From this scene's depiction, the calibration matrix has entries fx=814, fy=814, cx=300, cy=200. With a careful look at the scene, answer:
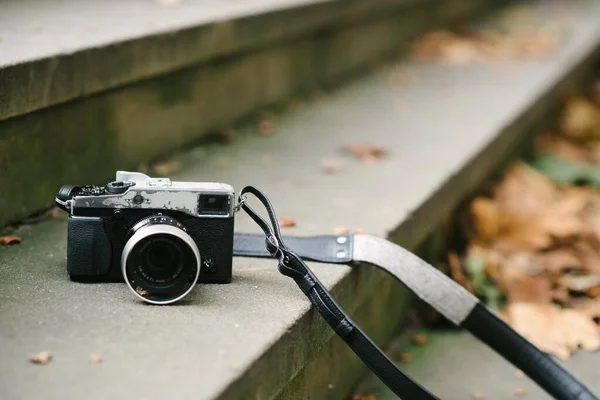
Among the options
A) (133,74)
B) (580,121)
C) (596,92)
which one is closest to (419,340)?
(133,74)

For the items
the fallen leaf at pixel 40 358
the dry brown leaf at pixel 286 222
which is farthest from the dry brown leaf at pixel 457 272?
the fallen leaf at pixel 40 358

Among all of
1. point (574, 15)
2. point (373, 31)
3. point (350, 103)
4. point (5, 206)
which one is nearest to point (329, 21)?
point (350, 103)

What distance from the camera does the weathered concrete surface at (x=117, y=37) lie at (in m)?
1.64

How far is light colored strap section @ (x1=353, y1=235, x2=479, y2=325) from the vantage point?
1.47 meters

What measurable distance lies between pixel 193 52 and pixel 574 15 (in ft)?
11.5

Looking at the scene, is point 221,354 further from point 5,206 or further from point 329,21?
point 329,21

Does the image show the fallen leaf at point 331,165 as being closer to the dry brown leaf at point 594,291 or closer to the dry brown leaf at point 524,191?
the dry brown leaf at point 524,191

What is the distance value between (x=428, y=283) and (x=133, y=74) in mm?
904

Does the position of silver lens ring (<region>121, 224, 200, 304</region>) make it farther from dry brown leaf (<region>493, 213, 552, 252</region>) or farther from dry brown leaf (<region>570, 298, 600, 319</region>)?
dry brown leaf (<region>493, 213, 552, 252</region>)

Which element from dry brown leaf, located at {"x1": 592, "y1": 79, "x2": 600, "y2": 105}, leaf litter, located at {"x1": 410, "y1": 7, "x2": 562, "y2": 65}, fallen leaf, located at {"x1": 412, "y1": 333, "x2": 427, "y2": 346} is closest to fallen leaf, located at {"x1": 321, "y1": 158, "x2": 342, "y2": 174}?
fallen leaf, located at {"x1": 412, "y1": 333, "x2": 427, "y2": 346}

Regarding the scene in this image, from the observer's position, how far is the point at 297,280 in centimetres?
139

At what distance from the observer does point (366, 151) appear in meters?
2.36

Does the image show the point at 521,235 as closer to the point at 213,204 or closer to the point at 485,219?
the point at 485,219

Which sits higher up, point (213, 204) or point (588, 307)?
point (213, 204)
